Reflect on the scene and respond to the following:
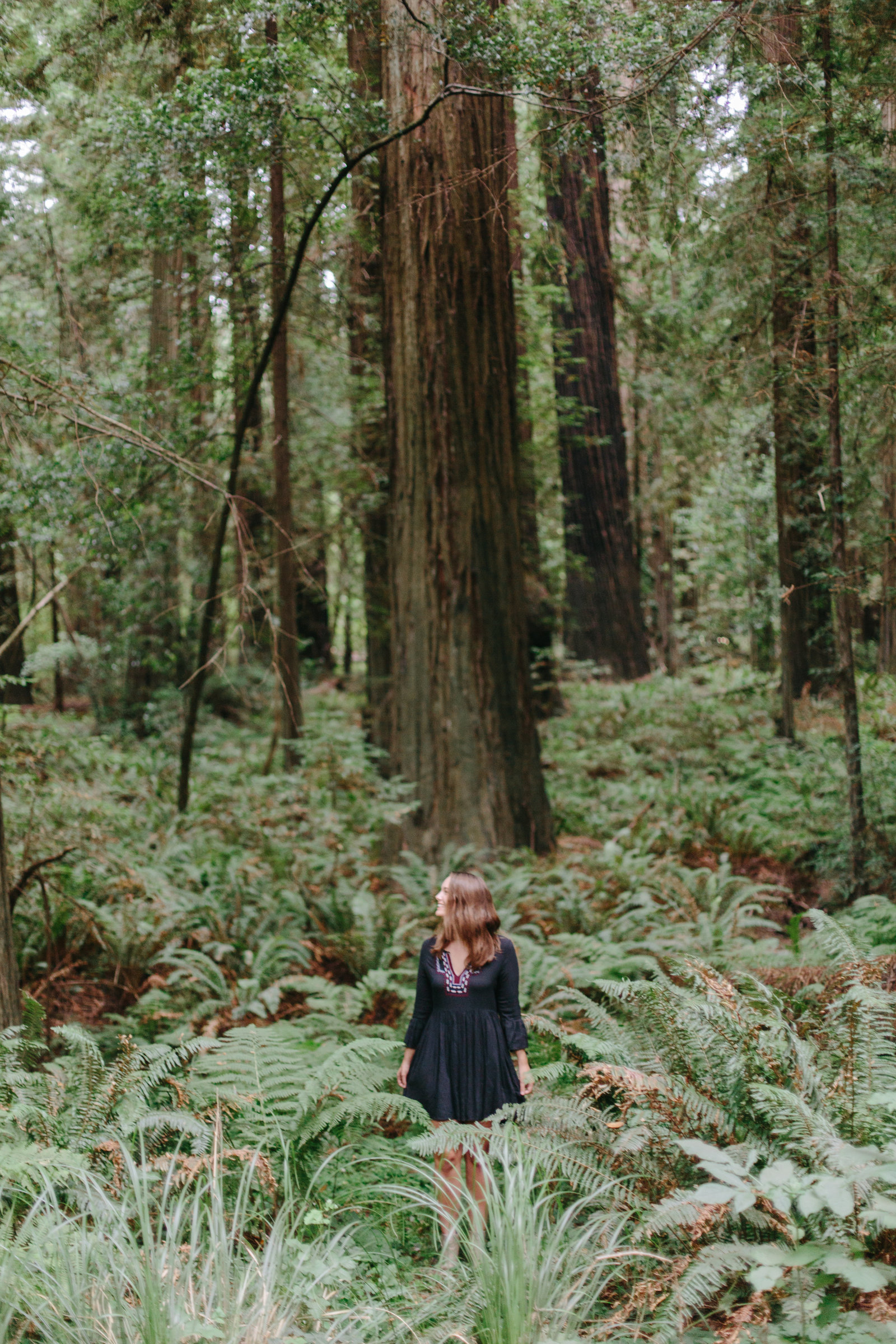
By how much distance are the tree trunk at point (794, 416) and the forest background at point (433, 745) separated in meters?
0.07

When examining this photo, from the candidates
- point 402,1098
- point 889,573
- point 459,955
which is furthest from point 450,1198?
point 889,573

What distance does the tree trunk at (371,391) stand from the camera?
27.1 feet

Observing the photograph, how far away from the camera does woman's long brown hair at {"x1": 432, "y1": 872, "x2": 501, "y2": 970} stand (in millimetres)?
3701

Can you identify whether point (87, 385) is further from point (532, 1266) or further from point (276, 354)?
point (532, 1266)

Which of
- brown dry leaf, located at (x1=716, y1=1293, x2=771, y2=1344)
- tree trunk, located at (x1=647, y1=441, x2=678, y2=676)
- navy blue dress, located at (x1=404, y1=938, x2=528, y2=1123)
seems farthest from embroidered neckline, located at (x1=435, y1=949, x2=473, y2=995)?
tree trunk, located at (x1=647, y1=441, x2=678, y2=676)

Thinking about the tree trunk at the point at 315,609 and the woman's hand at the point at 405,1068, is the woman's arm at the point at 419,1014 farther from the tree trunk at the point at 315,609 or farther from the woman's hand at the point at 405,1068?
the tree trunk at the point at 315,609

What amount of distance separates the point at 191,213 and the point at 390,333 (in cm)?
175

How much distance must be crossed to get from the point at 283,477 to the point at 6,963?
20.8 feet

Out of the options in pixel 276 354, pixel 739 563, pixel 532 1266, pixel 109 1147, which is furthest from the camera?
pixel 739 563

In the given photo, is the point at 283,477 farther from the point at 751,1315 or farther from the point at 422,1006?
the point at 751,1315

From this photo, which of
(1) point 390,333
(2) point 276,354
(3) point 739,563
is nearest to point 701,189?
(1) point 390,333

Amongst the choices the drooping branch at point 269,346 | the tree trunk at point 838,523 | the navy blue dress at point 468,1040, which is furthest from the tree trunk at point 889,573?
the navy blue dress at point 468,1040

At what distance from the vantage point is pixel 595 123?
608cm

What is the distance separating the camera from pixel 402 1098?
12.4 ft
